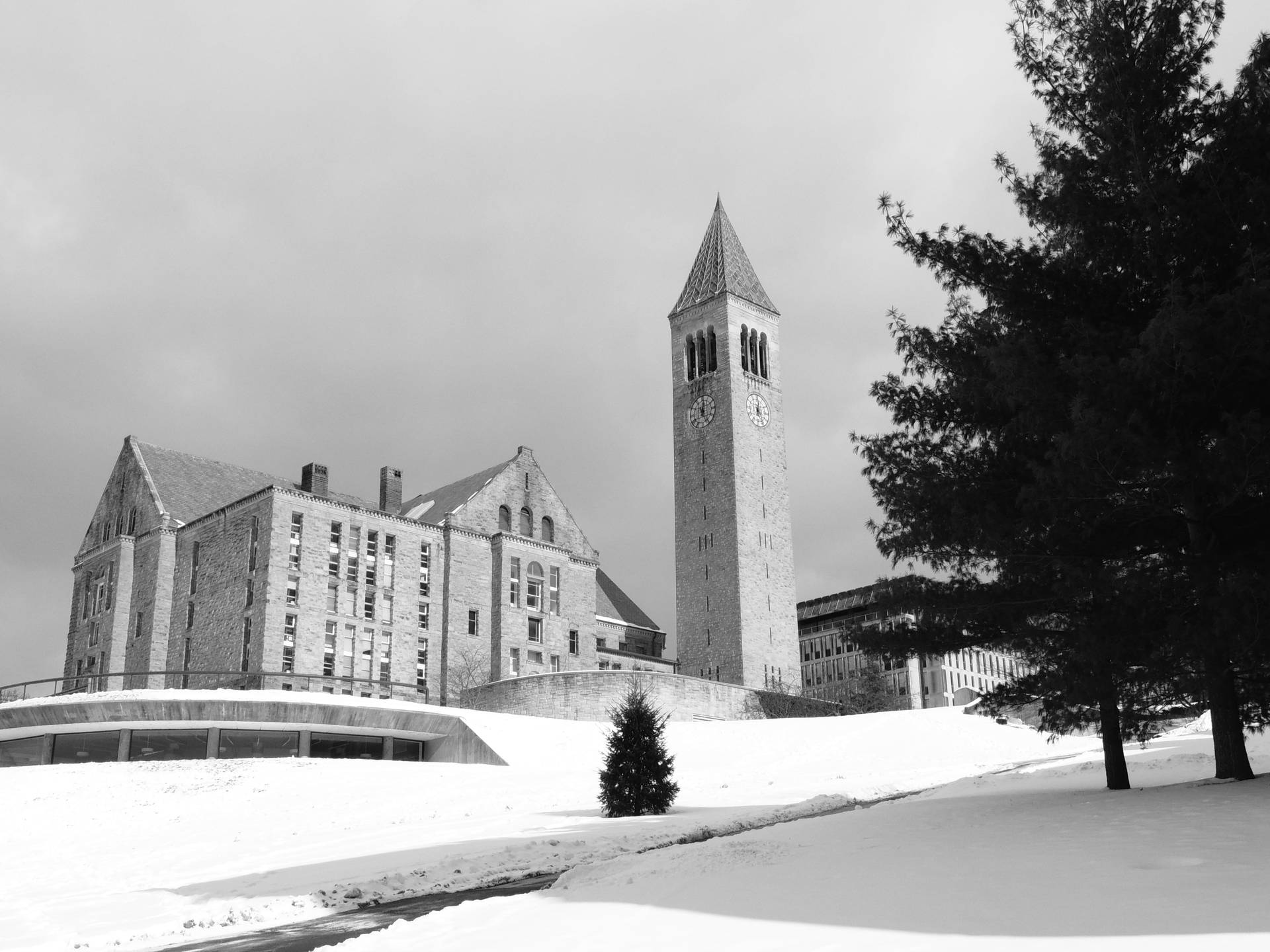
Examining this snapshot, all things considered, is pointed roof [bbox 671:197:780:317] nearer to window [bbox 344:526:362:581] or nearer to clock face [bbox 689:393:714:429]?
clock face [bbox 689:393:714:429]

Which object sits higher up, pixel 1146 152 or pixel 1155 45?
pixel 1155 45

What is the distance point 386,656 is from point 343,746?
17.5 metres

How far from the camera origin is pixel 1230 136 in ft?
53.1

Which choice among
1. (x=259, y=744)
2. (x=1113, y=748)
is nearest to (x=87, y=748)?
(x=259, y=744)

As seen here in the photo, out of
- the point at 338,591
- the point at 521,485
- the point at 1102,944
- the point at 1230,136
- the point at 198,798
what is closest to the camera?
the point at 1102,944

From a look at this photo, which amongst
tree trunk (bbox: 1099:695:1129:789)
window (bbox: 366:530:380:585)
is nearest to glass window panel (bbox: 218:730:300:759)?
window (bbox: 366:530:380:585)

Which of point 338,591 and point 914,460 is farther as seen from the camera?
A: point 338,591

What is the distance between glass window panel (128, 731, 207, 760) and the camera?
3616 cm

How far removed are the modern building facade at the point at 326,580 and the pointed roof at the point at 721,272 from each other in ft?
67.3

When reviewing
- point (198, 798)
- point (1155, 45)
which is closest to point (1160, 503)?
point (1155, 45)

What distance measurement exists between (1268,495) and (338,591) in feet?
151

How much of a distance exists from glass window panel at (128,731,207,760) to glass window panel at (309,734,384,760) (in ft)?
11.4

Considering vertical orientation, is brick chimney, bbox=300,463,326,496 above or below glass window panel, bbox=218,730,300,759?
above

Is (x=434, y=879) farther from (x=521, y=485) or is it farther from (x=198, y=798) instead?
(x=521, y=485)
